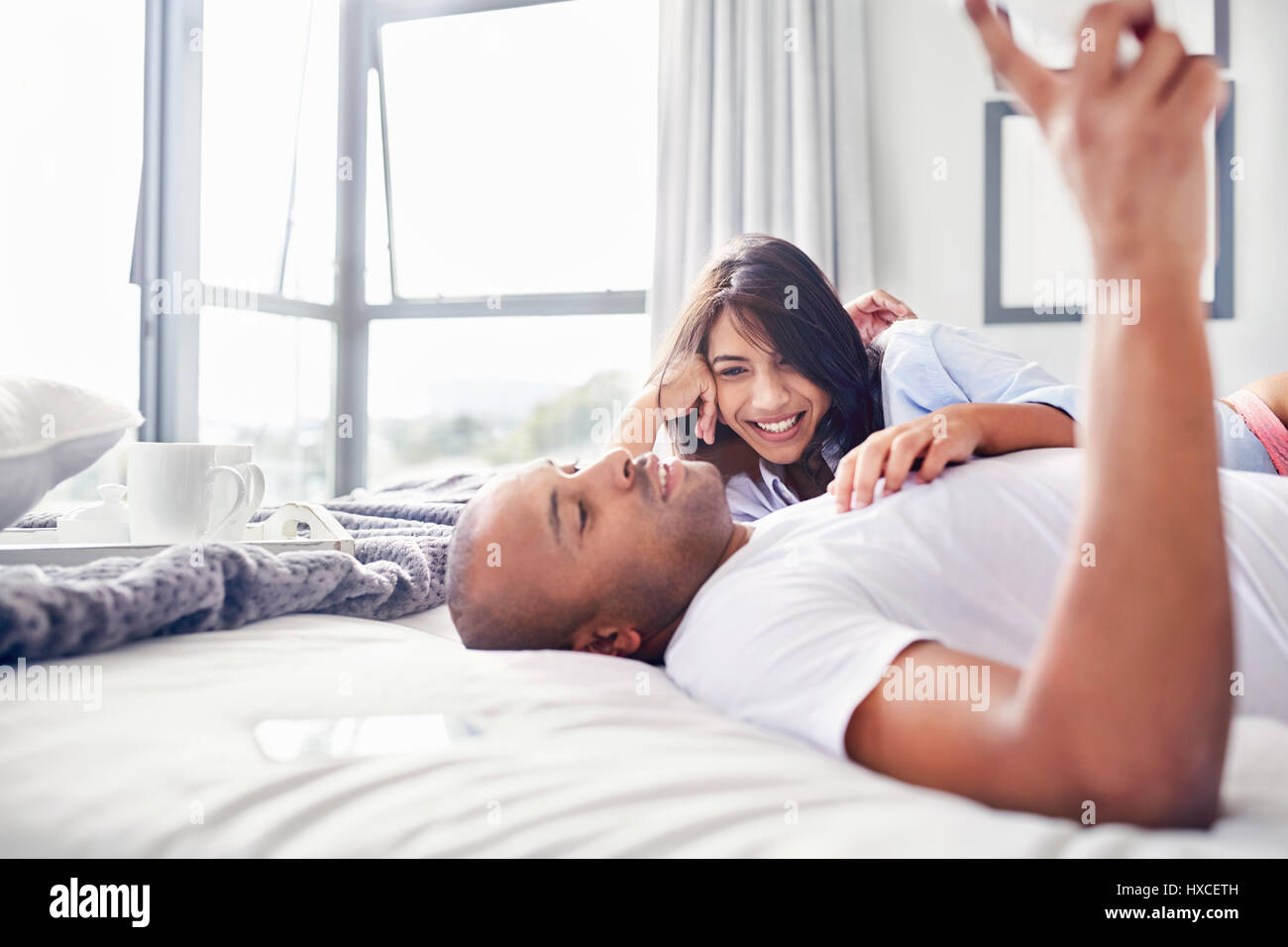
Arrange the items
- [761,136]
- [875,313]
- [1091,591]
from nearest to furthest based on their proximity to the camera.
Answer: [1091,591], [875,313], [761,136]

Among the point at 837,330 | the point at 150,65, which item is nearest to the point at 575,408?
the point at 150,65

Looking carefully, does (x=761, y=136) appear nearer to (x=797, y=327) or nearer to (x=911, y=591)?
(x=797, y=327)

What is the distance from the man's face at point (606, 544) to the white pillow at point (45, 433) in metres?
0.45

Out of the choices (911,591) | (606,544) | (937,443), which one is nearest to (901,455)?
(937,443)

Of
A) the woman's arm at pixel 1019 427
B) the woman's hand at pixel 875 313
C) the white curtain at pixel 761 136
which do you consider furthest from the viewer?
the white curtain at pixel 761 136

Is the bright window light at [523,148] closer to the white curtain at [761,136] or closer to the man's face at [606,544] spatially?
the white curtain at [761,136]

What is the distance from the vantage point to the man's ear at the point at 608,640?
3.17 feet

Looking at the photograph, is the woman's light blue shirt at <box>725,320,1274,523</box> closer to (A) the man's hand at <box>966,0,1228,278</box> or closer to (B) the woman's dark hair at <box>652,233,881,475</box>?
(B) the woman's dark hair at <box>652,233,881,475</box>

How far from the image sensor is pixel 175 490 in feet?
3.60

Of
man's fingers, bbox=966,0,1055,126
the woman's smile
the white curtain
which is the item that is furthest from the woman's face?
the white curtain

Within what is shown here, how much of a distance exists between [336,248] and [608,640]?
9.83ft

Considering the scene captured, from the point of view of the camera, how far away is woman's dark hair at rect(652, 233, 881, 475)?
1.60m

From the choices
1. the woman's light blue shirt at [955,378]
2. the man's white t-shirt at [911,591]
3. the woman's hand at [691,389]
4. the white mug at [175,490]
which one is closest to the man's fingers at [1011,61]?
the man's white t-shirt at [911,591]
